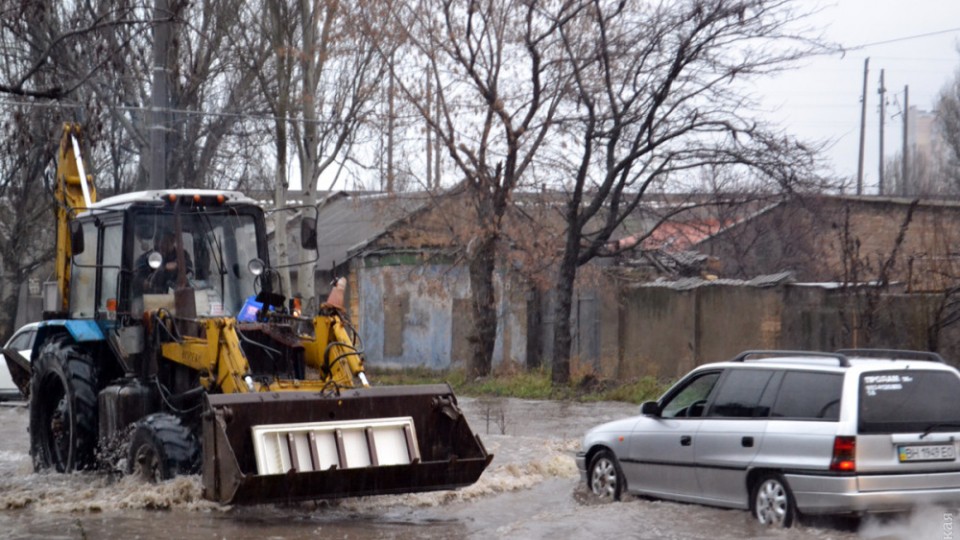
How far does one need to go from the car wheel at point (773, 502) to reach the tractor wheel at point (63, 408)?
709 centimetres

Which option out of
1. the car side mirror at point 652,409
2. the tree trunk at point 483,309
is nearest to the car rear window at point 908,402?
the car side mirror at point 652,409

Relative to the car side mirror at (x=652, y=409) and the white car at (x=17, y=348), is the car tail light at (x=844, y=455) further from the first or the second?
the white car at (x=17, y=348)

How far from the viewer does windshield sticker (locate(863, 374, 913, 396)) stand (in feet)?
32.3

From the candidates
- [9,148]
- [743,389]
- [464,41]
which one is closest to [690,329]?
[464,41]

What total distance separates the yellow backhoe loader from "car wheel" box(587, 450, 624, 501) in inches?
60.2

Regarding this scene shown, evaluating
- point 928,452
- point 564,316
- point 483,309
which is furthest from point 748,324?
point 928,452

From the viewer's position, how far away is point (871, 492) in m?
9.48

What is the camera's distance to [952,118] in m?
54.0

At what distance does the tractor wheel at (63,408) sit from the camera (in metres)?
13.2

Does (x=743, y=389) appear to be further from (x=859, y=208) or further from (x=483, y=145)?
(x=859, y=208)

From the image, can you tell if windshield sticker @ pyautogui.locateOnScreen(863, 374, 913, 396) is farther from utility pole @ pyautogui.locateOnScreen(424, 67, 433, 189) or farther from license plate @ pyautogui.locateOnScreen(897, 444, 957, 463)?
utility pole @ pyautogui.locateOnScreen(424, 67, 433, 189)

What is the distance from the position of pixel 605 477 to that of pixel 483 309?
1566 cm

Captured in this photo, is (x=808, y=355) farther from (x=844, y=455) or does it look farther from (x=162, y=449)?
(x=162, y=449)

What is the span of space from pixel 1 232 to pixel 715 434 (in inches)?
1248
